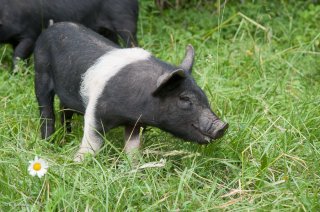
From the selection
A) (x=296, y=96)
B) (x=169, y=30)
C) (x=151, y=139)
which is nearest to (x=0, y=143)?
(x=151, y=139)

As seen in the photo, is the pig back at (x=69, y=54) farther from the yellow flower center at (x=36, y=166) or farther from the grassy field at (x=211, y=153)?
the yellow flower center at (x=36, y=166)

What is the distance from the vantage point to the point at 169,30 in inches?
322

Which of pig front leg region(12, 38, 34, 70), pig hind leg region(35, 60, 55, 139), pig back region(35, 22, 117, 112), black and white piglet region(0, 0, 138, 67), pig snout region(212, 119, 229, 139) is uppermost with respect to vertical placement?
pig snout region(212, 119, 229, 139)

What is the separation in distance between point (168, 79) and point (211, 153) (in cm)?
66

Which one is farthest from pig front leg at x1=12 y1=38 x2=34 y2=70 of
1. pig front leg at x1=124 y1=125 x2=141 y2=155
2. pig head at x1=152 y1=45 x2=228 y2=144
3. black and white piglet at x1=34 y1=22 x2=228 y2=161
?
pig head at x1=152 y1=45 x2=228 y2=144

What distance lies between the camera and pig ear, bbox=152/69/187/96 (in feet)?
14.9

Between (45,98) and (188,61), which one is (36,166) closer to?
(188,61)

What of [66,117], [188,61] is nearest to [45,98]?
[66,117]

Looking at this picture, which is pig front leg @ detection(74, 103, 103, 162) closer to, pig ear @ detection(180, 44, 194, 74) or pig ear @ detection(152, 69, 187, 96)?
pig ear @ detection(152, 69, 187, 96)

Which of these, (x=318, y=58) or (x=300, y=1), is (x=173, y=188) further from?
(x=300, y=1)

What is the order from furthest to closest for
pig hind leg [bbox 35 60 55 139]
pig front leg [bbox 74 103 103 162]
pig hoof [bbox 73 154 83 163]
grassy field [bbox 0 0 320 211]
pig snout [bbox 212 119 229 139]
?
1. pig hind leg [bbox 35 60 55 139]
2. pig front leg [bbox 74 103 103 162]
3. pig hoof [bbox 73 154 83 163]
4. pig snout [bbox 212 119 229 139]
5. grassy field [bbox 0 0 320 211]

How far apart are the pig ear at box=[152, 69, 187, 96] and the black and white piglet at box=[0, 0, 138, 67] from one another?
268 centimetres

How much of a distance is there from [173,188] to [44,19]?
3.49 meters

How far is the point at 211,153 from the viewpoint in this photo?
4914mm
